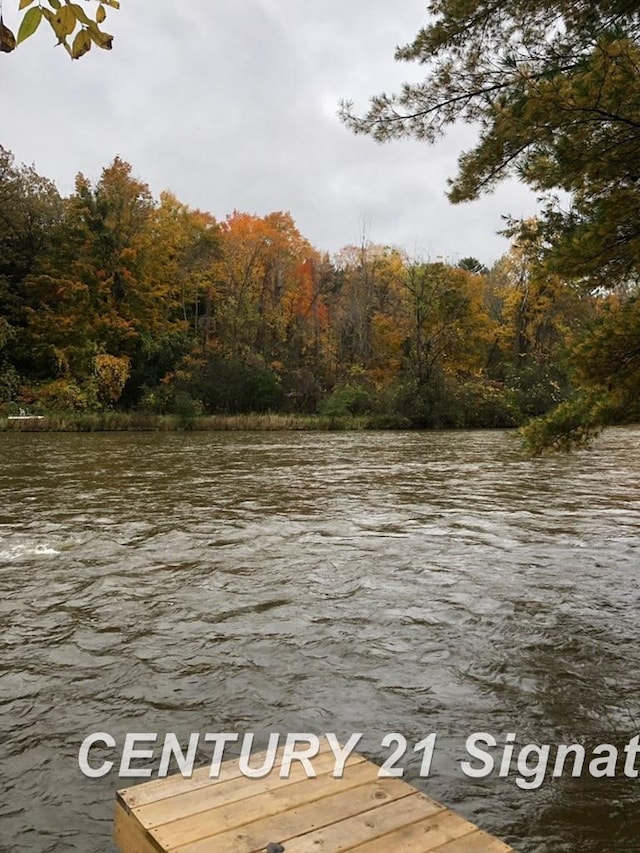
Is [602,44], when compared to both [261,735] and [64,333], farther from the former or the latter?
[64,333]

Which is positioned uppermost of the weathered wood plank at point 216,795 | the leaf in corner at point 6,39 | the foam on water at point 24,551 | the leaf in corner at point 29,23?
the leaf in corner at point 29,23

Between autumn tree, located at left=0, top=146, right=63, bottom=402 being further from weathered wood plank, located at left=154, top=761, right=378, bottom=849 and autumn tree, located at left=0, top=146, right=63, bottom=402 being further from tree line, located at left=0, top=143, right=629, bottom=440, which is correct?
weathered wood plank, located at left=154, top=761, right=378, bottom=849

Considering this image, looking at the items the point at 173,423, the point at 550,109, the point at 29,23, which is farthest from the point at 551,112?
the point at 173,423

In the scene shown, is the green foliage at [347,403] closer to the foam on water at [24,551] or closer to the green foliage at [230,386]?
the green foliage at [230,386]

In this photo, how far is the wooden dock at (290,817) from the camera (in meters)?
1.81

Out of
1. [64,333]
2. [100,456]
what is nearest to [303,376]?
[64,333]

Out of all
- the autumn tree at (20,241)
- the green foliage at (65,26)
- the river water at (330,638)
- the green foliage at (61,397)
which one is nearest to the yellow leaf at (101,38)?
the green foliage at (65,26)

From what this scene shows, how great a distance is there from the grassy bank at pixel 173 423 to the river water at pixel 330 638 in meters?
15.4

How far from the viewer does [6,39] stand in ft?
5.68

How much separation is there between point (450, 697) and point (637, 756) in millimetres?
933

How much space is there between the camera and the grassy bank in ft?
79.5

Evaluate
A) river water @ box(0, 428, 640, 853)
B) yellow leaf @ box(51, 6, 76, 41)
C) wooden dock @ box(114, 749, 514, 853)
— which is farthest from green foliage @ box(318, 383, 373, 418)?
yellow leaf @ box(51, 6, 76, 41)

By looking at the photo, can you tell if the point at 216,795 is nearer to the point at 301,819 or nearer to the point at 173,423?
the point at 301,819

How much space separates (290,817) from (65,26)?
2.31 metres
